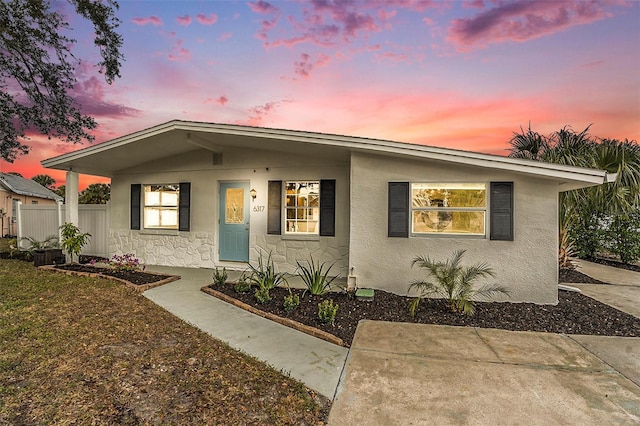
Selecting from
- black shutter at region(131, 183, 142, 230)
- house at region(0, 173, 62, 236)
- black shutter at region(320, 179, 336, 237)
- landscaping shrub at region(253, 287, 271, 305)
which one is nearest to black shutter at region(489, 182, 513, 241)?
black shutter at region(320, 179, 336, 237)

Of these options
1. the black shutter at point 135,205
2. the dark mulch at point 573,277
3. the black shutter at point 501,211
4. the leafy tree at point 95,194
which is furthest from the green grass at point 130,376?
the leafy tree at point 95,194

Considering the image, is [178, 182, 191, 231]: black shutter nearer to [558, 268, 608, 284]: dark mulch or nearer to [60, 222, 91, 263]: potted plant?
[60, 222, 91, 263]: potted plant

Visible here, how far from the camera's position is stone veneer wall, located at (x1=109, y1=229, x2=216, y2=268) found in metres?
7.52

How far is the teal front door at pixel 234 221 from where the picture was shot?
7.35 m

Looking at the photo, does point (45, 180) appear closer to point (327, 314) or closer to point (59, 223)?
point (59, 223)

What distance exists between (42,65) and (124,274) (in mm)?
6107

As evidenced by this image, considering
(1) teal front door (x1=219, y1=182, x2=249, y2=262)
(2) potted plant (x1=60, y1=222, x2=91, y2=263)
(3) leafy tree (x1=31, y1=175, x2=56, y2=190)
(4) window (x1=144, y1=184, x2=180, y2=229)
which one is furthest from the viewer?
(3) leafy tree (x1=31, y1=175, x2=56, y2=190)

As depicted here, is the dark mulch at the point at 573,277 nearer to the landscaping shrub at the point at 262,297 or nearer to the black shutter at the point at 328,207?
the black shutter at the point at 328,207

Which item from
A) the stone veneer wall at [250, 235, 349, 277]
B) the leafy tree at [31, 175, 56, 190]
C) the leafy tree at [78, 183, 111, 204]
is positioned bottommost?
the stone veneer wall at [250, 235, 349, 277]

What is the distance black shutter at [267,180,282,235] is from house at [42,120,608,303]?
0.02 meters

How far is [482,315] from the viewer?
446cm

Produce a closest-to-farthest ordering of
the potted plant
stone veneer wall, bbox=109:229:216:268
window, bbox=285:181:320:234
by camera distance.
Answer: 1. window, bbox=285:181:320:234
2. the potted plant
3. stone veneer wall, bbox=109:229:216:268

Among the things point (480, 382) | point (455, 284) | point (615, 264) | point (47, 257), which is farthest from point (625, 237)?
point (47, 257)

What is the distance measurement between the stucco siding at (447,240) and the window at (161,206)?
5.07m
